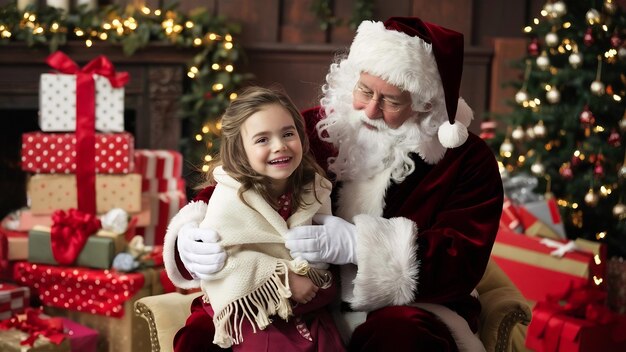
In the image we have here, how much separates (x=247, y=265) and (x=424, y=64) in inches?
31.6

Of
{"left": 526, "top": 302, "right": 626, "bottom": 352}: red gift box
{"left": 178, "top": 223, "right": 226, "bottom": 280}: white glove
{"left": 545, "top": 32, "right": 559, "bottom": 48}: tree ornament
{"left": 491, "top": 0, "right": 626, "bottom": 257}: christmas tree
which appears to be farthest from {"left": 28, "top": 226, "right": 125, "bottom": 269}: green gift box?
{"left": 545, "top": 32, "right": 559, "bottom": 48}: tree ornament

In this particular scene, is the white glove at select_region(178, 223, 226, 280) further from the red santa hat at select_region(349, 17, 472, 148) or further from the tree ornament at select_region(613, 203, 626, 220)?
the tree ornament at select_region(613, 203, 626, 220)

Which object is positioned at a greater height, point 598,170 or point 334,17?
point 334,17

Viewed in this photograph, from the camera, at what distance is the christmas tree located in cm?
454

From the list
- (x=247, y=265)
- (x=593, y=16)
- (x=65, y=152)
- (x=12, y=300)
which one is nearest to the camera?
(x=247, y=265)

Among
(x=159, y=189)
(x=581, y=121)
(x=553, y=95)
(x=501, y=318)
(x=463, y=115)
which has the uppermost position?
(x=463, y=115)

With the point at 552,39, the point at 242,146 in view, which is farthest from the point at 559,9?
the point at 242,146

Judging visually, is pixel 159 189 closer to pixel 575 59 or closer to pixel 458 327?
pixel 575 59

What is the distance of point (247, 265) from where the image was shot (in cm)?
213

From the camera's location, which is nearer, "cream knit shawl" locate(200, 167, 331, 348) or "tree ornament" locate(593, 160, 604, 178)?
"cream knit shawl" locate(200, 167, 331, 348)

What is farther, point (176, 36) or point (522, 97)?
point (176, 36)

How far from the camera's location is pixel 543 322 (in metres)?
3.46

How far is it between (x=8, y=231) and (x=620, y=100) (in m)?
3.36

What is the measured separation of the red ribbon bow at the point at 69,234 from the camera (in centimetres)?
355
